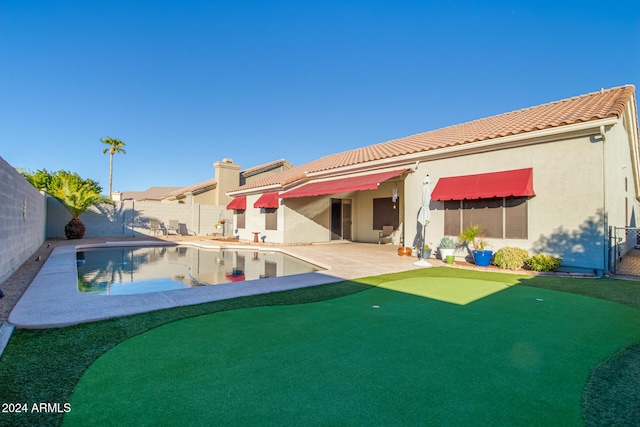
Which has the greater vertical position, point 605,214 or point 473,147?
point 473,147

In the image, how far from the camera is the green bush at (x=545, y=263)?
42.7 ft

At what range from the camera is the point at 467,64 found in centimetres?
2555

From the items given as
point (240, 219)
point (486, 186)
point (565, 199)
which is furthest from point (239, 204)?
point (565, 199)

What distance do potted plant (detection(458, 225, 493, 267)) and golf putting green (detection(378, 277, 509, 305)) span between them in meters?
3.53

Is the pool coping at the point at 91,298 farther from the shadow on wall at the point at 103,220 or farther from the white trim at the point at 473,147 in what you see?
the shadow on wall at the point at 103,220

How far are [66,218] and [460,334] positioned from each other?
3407 centimetres

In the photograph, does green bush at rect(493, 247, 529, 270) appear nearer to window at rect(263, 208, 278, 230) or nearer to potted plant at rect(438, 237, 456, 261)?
potted plant at rect(438, 237, 456, 261)

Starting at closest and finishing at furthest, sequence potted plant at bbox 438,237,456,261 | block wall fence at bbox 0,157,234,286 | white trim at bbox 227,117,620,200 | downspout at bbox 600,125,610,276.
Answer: block wall fence at bbox 0,157,234,286, downspout at bbox 600,125,610,276, white trim at bbox 227,117,620,200, potted plant at bbox 438,237,456,261

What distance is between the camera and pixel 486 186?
48.1ft

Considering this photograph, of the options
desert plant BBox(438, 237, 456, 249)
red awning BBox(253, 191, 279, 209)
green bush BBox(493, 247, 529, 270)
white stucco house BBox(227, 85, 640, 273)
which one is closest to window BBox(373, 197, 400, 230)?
white stucco house BBox(227, 85, 640, 273)

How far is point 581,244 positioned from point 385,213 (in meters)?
14.6

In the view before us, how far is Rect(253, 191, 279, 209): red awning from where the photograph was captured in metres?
25.2

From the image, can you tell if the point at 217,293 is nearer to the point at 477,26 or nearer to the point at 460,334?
the point at 460,334

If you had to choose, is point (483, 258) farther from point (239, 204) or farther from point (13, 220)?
point (239, 204)
